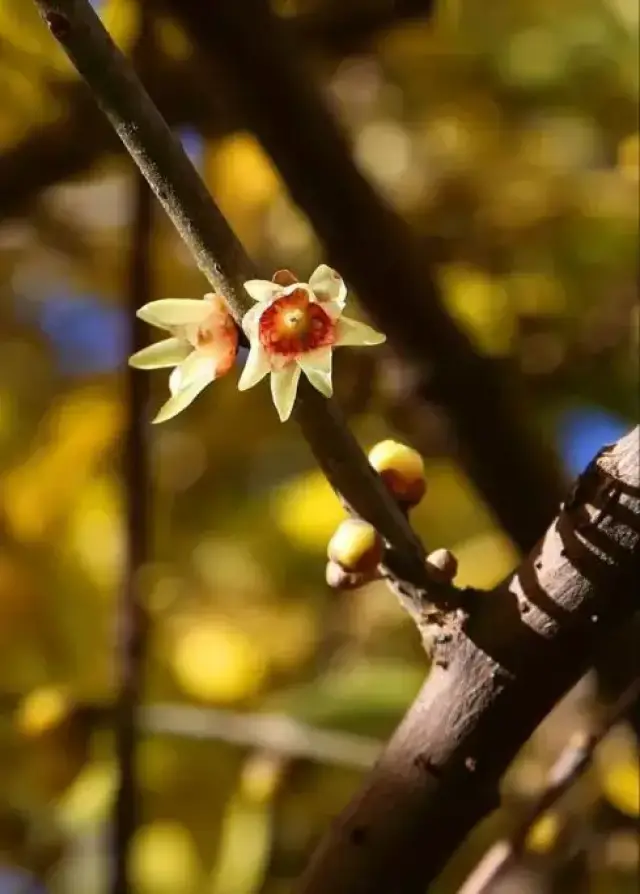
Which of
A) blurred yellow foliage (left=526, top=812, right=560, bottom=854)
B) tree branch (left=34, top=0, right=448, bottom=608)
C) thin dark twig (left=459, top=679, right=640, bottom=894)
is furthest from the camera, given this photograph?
blurred yellow foliage (left=526, top=812, right=560, bottom=854)

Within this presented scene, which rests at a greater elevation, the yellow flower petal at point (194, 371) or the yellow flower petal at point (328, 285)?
the yellow flower petal at point (194, 371)

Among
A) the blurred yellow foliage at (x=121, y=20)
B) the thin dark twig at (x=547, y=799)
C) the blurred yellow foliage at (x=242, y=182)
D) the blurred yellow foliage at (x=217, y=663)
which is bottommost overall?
the thin dark twig at (x=547, y=799)

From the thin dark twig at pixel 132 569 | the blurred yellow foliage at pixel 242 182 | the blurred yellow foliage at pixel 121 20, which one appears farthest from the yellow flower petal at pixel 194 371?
the blurred yellow foliage at pixel 242 182

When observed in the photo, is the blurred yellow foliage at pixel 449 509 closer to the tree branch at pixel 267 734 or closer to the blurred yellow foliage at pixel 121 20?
the tree branch at pixel 267 734

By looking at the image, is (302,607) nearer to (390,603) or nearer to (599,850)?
(390,603)

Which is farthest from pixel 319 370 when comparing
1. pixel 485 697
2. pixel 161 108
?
pixel 161 108

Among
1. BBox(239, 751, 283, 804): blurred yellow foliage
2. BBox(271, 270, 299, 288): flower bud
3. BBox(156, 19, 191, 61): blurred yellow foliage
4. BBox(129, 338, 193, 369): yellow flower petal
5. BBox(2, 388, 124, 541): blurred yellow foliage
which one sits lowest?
BBox(271, 270, 299, 288): flower bud

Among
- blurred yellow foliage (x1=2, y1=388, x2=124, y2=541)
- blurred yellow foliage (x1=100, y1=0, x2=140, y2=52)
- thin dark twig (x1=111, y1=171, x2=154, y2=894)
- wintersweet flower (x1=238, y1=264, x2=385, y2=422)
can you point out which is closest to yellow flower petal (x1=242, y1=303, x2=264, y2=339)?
wintersweet flower (x1=238, y1=264, x2=385, y2=422)

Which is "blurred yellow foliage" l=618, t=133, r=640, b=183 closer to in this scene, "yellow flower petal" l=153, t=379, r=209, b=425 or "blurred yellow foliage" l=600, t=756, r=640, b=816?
"blurred yellow foliage" l=600, t=756, r=640, b=816
